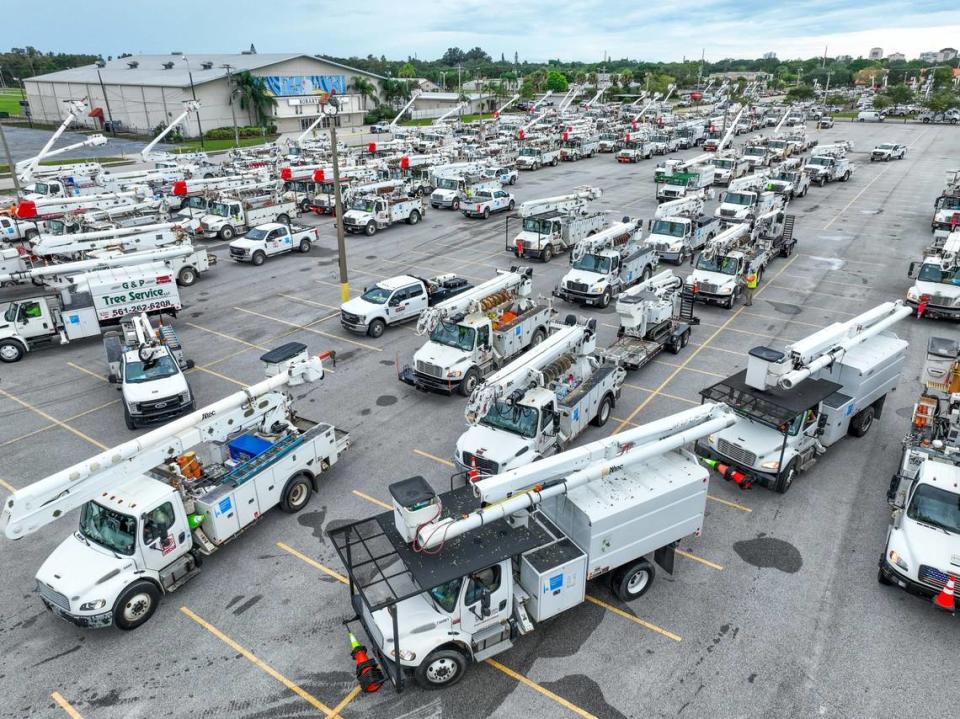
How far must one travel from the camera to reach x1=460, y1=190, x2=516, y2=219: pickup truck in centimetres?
4706

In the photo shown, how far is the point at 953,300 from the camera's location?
87.4 ft

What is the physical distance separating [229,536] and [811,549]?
13.0 m

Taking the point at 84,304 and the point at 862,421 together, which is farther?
the point at 84,304

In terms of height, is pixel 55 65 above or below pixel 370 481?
above

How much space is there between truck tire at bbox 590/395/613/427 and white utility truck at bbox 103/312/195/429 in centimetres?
1285

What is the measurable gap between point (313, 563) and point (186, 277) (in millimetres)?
24268

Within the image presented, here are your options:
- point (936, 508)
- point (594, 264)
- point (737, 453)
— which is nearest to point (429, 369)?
point (737, 453)

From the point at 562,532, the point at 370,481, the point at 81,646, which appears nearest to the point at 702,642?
the point at 562,532

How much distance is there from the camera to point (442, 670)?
35.6 feet

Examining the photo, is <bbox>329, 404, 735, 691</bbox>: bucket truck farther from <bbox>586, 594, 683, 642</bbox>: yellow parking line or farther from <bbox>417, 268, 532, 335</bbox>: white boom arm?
<bbox>417, 268, 532, 335</bbox>: white boom arm

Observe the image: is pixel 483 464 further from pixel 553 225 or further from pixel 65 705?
pixel 553 225

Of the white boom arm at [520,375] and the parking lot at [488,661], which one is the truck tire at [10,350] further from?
the white boom arm at [520,375]

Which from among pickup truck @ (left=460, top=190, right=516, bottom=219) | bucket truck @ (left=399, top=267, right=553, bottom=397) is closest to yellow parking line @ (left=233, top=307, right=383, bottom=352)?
bucket truck @ (left=399, top=267, right=553, bottom=397)

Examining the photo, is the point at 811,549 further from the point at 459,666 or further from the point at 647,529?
the point at 459,666
